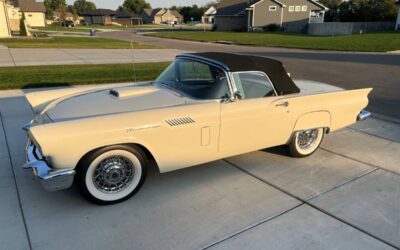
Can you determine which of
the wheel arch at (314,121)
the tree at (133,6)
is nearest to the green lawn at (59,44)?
the wheel arch at (314,121)

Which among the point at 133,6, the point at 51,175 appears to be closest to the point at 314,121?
the point at 51,175

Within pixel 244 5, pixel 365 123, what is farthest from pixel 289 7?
pixel 365 123

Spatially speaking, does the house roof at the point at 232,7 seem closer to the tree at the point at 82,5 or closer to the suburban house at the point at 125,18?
the suburban house at the point at 125,18

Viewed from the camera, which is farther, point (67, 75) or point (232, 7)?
point (232, 7)

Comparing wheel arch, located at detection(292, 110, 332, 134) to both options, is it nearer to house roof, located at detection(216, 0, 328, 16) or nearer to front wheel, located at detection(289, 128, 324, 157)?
front wheel, located at detection(289, 128, 324, 157)

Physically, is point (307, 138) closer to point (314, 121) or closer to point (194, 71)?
point (314, 121)

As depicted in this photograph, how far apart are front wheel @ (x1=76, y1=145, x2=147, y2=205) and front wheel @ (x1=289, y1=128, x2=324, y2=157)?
6.74 feet

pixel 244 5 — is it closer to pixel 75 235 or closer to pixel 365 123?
pixel 365 123

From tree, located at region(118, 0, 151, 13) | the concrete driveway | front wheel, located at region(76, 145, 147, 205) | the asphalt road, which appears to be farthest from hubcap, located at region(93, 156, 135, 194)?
tree, located at region(118, 0, 151, 13)

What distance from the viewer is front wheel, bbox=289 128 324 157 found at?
4.27m

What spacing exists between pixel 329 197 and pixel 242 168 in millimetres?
1076

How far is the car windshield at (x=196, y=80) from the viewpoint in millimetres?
3672

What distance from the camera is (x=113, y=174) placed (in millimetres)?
3180

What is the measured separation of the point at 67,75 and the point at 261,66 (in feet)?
24.1
